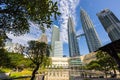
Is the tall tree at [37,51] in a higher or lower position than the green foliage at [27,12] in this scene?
higher

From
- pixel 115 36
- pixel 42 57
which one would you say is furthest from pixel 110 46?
pixel 115 36

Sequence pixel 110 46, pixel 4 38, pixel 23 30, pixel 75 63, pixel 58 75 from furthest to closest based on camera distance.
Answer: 1. pixel 75 63
2. pixel 58 75
3. pixel 110 46
4. pixel 4 38
5. pixel 23 30

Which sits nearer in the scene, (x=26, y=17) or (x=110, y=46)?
(x=26, y=17)

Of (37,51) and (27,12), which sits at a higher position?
(37,51)

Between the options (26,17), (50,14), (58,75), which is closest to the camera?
(50,14)

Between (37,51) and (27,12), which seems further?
(37,51)

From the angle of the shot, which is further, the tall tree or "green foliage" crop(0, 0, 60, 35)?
the tall tree

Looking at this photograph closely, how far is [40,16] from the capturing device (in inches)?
432

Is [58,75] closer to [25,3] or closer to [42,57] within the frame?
[42,57]

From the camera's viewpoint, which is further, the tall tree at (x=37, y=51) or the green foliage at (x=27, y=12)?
the tall tree at (x=37, y=51)

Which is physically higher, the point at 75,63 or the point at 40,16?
the point at 75,63

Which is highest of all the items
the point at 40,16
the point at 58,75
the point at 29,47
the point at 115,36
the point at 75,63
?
the point at 115,36

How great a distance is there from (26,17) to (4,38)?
14.0 feet

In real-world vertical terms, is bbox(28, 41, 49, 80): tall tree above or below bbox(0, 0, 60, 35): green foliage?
above
